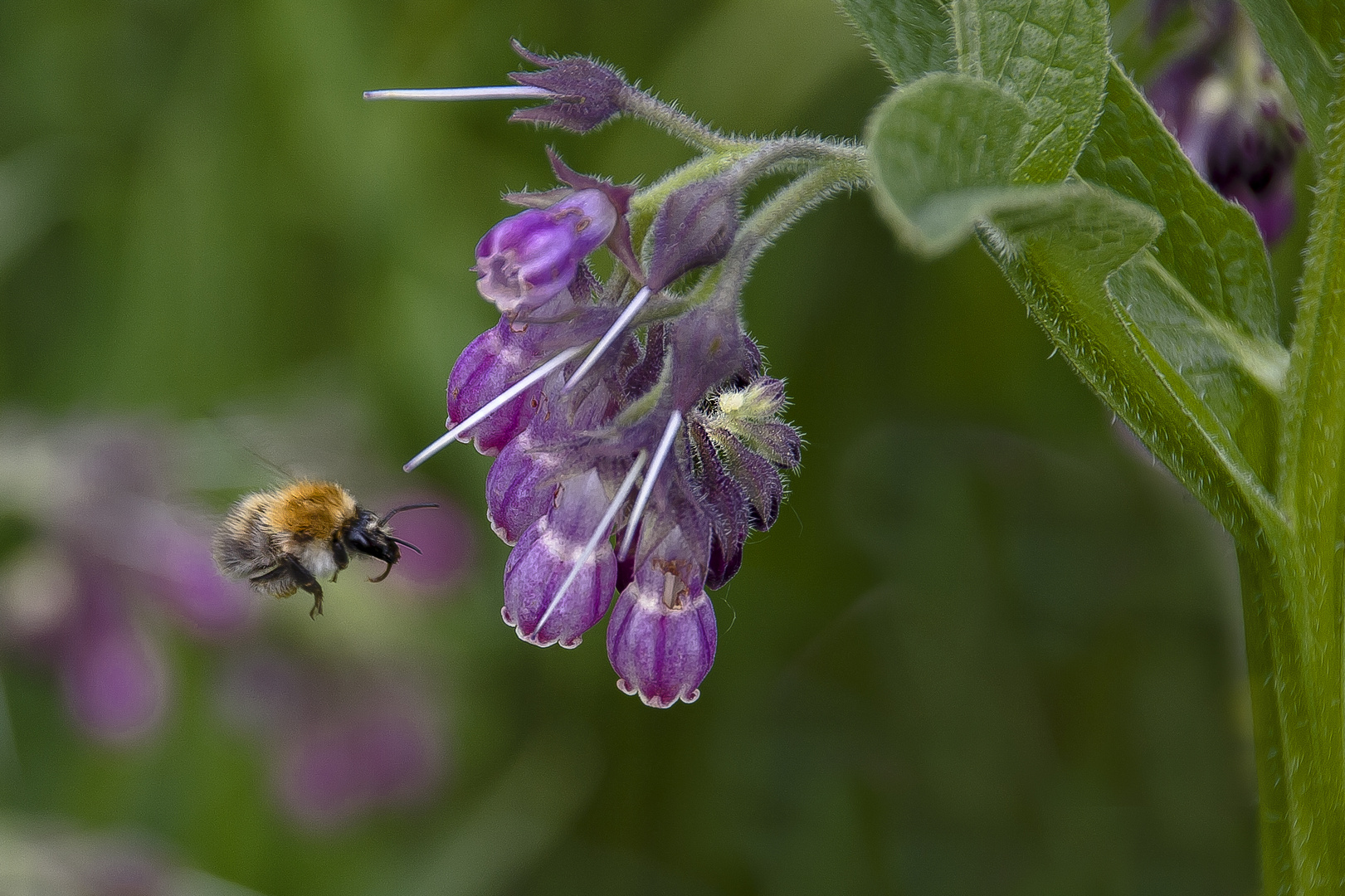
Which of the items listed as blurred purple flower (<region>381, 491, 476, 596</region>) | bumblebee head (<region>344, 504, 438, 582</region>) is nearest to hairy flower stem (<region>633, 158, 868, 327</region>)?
bumblebee head (<region>344, 504, 438, 582</region>)

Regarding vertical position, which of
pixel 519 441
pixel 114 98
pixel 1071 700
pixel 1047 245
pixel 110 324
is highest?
pixel 114 98

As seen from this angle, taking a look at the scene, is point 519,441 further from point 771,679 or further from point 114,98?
point 114,98

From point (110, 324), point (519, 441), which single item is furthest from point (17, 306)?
point (519, 441)

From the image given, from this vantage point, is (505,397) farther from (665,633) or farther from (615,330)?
(665,633)

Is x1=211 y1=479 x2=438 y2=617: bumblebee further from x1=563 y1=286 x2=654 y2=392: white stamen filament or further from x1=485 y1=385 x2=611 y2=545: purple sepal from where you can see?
x1=563 y1=286 x2=654 y2=392: white stamen filament

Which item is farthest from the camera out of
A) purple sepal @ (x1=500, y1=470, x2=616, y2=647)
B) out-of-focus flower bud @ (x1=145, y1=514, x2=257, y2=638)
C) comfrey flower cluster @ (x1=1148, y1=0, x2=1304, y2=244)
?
out-of-focus flower bud @ (x1=145, y1=514, x2=257, y2=638)

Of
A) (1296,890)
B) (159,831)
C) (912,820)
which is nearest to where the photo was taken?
(1296,890)
